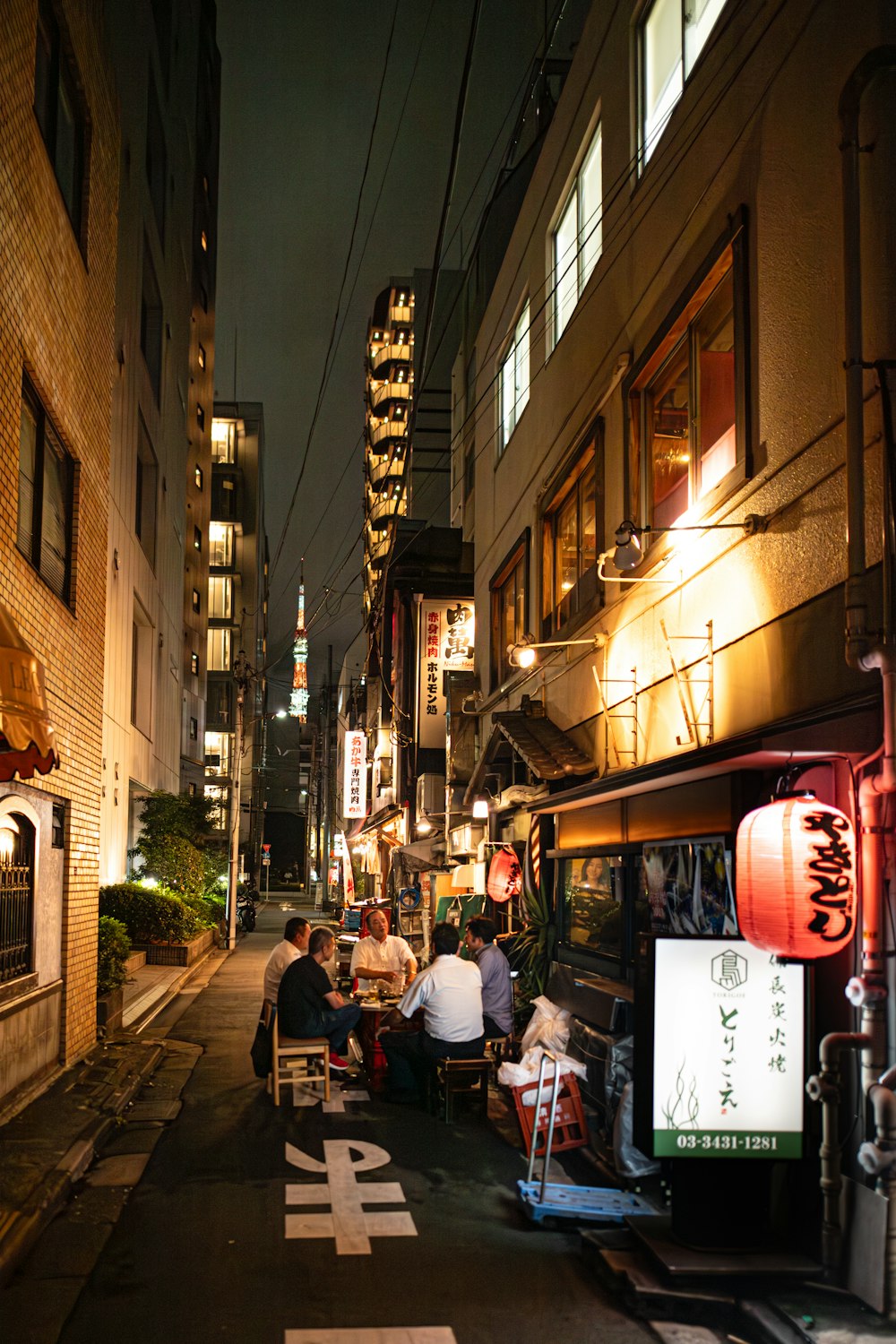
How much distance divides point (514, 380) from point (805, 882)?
16028 mm

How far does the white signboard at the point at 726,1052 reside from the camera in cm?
723

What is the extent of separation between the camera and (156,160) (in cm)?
3447

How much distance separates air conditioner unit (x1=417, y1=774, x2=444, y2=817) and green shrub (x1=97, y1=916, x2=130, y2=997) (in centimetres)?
1537

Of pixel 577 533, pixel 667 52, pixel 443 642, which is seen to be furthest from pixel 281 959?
pixel 443 642

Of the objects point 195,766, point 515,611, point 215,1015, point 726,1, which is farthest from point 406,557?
point 726,1

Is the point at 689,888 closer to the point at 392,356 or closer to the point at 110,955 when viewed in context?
the point at 110,955

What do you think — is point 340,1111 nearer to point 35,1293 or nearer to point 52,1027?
point 52,1027

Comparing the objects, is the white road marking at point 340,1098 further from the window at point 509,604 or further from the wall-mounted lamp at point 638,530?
the window at point 509,604

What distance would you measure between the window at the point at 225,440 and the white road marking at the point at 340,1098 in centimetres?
8733

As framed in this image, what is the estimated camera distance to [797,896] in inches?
260

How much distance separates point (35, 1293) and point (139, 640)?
29.1 meters

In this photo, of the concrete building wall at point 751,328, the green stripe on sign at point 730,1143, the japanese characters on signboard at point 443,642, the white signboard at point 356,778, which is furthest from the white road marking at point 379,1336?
the white signboard at point 356,778

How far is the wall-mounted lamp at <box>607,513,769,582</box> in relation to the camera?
354 inches

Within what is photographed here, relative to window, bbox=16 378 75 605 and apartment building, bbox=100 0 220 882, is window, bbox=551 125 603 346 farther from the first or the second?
apartment building, bbox=100 0 220 882
